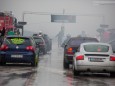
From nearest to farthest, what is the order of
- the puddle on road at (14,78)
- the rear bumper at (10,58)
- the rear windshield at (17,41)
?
1. the puddle on road at (14,78)
2. the rear bumper at (10,58)
3. the rear windshield at (17,41)

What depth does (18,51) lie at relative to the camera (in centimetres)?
2519

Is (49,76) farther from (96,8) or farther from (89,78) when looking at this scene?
(96,8)

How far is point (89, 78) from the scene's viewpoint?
19.2 meters

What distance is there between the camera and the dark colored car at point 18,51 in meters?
24.9

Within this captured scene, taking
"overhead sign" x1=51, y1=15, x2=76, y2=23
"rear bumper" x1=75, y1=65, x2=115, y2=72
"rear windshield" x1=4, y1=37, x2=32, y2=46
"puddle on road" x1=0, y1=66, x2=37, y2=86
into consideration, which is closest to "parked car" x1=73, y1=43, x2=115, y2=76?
"rear bumper" x1=75, y1=65, x2=115, y2=72

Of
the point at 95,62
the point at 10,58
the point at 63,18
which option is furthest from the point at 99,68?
the point at 63,18

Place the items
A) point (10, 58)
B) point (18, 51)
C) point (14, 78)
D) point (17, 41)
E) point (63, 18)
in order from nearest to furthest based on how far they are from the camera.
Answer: point (14, 78)
point (10, 58)
point (18, 51)
point (17, 41)
point (63, 18)

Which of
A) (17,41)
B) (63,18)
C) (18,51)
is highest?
(63,18)

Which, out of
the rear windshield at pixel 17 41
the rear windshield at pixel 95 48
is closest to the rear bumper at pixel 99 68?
the rear windshield at pixel 95 48

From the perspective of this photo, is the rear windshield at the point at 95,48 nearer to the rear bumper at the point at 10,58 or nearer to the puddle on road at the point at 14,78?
the puddle on road at the point at 14,78

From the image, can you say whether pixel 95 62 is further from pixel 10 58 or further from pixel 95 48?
pixel 10 58

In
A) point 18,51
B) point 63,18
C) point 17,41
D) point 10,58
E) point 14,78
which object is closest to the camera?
point 14,78

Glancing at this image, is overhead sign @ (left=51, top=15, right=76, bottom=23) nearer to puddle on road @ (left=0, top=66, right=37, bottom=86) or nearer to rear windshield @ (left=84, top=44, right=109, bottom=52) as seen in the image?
puddle on road @ (left=0, top=66, right=37, bottom=86)

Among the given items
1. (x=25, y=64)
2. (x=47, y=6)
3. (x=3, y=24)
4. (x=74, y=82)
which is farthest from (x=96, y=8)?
(x=74, y=82)
